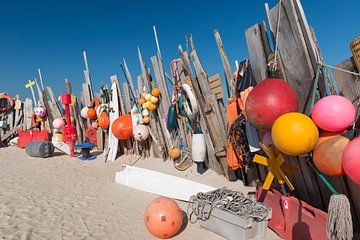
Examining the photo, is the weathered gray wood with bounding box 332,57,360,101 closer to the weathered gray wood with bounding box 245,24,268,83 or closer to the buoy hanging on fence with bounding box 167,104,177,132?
the weathered gray wood with bounding box 245,24,268,83

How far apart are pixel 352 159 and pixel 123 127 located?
18.6 feet

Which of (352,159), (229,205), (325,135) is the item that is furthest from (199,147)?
(352,159)

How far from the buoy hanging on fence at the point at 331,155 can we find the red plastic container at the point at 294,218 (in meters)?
0.57

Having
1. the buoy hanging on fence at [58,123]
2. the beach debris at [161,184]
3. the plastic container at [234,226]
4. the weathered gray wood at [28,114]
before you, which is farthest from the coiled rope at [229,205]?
the weathered gray wood at [28,114]

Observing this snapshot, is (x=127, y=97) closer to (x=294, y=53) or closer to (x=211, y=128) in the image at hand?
(x=211, y=128)

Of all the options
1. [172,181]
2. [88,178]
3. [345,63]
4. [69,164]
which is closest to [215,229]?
[172,181]

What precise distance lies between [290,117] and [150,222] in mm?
2070

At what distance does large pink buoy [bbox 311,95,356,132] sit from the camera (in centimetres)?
229

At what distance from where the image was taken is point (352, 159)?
2008 millimetres

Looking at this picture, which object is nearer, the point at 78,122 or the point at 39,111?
the point at 78,122

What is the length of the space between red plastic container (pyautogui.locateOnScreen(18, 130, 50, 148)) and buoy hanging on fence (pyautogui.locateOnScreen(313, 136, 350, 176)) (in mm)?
9360

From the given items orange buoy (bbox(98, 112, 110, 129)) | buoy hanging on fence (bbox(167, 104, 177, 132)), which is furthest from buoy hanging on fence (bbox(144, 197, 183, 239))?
orange buoy (bbox(98, 112, 110, 129))

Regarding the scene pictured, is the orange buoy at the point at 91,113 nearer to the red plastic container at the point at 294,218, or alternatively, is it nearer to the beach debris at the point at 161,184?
the beach debris at the point at 161,184

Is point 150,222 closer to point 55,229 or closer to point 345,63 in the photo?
point 55,229
